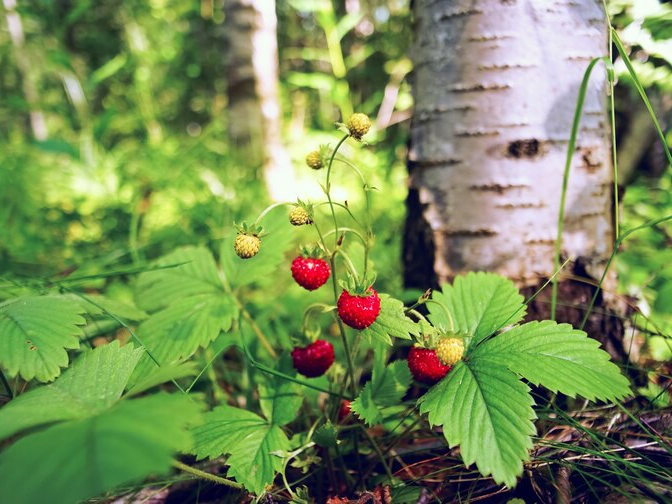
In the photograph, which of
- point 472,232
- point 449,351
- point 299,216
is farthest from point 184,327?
point 472,232

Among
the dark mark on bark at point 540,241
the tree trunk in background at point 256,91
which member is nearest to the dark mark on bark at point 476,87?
the dark mark on bark at point 540,241

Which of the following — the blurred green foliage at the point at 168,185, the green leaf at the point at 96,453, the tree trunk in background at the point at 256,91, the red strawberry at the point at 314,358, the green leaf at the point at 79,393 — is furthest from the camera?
the tree trunk in background at the point at 256,91

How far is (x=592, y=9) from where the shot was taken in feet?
3.23

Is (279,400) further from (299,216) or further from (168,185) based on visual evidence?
(168,185)

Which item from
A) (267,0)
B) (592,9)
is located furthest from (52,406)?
(267,0)

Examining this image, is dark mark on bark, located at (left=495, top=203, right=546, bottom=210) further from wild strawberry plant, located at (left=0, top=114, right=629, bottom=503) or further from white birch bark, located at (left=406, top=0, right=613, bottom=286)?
wild strawberry plant, located at (left=0, top=114, right=629, bottom=503)

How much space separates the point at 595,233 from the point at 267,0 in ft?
8.55

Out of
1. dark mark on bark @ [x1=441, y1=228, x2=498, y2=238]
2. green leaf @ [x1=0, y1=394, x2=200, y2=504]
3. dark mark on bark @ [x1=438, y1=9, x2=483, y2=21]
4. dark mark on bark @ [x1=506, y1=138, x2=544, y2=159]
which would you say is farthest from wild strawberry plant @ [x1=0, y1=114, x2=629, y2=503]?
dark mark on bark @ [x1=438, y1=9, x2=483, y2=21]

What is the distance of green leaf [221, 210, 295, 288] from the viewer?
101 centimetres

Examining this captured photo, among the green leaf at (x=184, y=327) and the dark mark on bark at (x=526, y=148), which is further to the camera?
the dark mark on bark at (x=526, y=148)

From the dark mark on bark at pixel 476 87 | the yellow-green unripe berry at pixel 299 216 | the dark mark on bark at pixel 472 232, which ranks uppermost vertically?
the dark mark on bark at pixel 476 87

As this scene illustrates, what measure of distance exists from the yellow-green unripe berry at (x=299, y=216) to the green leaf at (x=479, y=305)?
0.96 feet

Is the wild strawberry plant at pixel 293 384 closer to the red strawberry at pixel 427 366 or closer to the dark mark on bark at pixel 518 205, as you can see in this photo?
the red strawberry at pixel 427 366

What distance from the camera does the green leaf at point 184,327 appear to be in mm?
869
